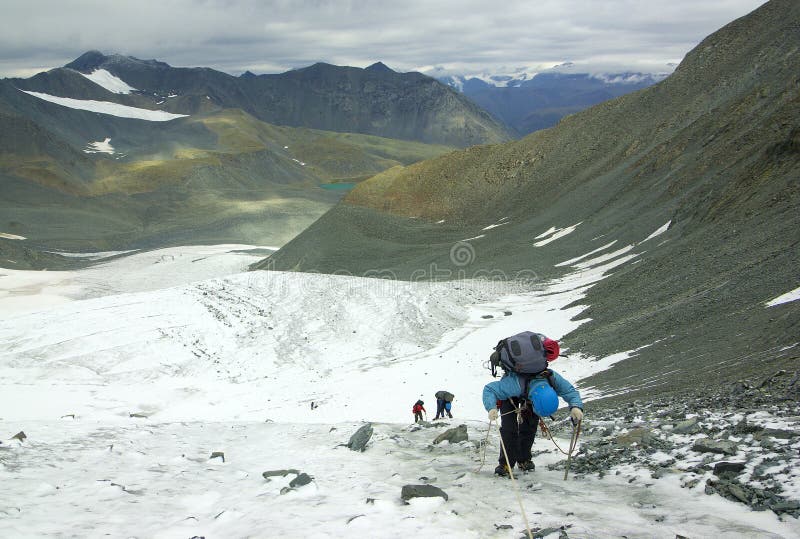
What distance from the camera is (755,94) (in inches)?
1804

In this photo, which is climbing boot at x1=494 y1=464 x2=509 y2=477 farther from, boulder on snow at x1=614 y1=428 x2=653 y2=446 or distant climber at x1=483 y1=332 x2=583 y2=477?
boulder on snow at x1=614 y1=428 x2=653 y2=446

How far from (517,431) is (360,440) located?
320cm

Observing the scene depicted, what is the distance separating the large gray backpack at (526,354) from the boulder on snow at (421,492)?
1590 mm

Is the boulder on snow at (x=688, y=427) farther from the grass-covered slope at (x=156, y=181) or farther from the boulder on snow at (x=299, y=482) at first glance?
the grass-covered slope at (x=156, y=181)

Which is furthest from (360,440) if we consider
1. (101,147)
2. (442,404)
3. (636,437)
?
(101,147)

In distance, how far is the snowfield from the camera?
6.19 meters

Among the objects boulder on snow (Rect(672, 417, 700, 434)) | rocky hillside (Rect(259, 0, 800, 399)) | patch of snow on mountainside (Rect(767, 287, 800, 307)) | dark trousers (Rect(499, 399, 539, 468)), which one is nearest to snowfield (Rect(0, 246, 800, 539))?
dark trousers (Rect(499, 399, 539, 468))

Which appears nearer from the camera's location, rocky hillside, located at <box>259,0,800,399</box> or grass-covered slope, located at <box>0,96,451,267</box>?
rocky hillside, located at <box>259,0,800,399</box>

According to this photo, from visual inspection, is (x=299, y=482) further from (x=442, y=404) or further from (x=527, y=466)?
(x=442, y=404)

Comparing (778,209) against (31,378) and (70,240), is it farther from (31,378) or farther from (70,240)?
(70,240)

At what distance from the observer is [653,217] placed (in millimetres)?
38375

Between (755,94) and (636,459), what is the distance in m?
48.0

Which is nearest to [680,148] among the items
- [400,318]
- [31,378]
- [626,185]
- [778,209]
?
[626,185]

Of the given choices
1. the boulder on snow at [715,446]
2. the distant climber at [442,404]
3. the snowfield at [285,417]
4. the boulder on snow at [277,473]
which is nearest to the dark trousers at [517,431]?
the snowfield at [285,417]
